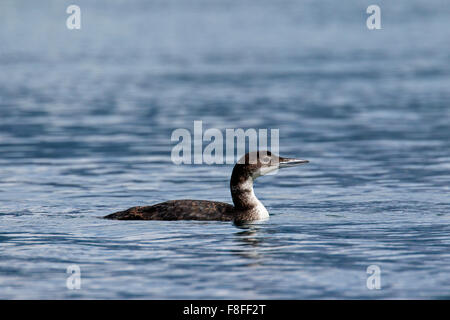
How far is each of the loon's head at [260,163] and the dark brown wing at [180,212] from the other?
665 millimetres

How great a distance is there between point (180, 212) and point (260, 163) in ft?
4.60

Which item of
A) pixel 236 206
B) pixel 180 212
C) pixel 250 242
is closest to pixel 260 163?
pixel 236 206

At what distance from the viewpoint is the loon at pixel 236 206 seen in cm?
1586

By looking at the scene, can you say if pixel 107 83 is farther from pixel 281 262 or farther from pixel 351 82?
pixel 281 262

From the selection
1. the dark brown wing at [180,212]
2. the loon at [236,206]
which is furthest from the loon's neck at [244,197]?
the dark brown wing at [180,212]

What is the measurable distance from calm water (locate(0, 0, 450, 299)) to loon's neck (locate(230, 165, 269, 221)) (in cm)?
26

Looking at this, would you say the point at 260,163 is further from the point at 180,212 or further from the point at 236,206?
the point at 180,212

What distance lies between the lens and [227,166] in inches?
904

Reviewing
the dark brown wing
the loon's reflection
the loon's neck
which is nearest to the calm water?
the loon's reflection

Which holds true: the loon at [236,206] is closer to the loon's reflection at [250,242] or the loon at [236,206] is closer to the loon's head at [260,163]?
the loon's head at [260,163]

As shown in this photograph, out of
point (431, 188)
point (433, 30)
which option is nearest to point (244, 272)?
point (431, 188)

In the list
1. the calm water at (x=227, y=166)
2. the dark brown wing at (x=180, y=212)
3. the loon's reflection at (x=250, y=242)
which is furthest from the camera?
the dark brown wing at (x=180, y=212)

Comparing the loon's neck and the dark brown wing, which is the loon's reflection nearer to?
the loon's neck

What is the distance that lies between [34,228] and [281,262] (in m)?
4.21
